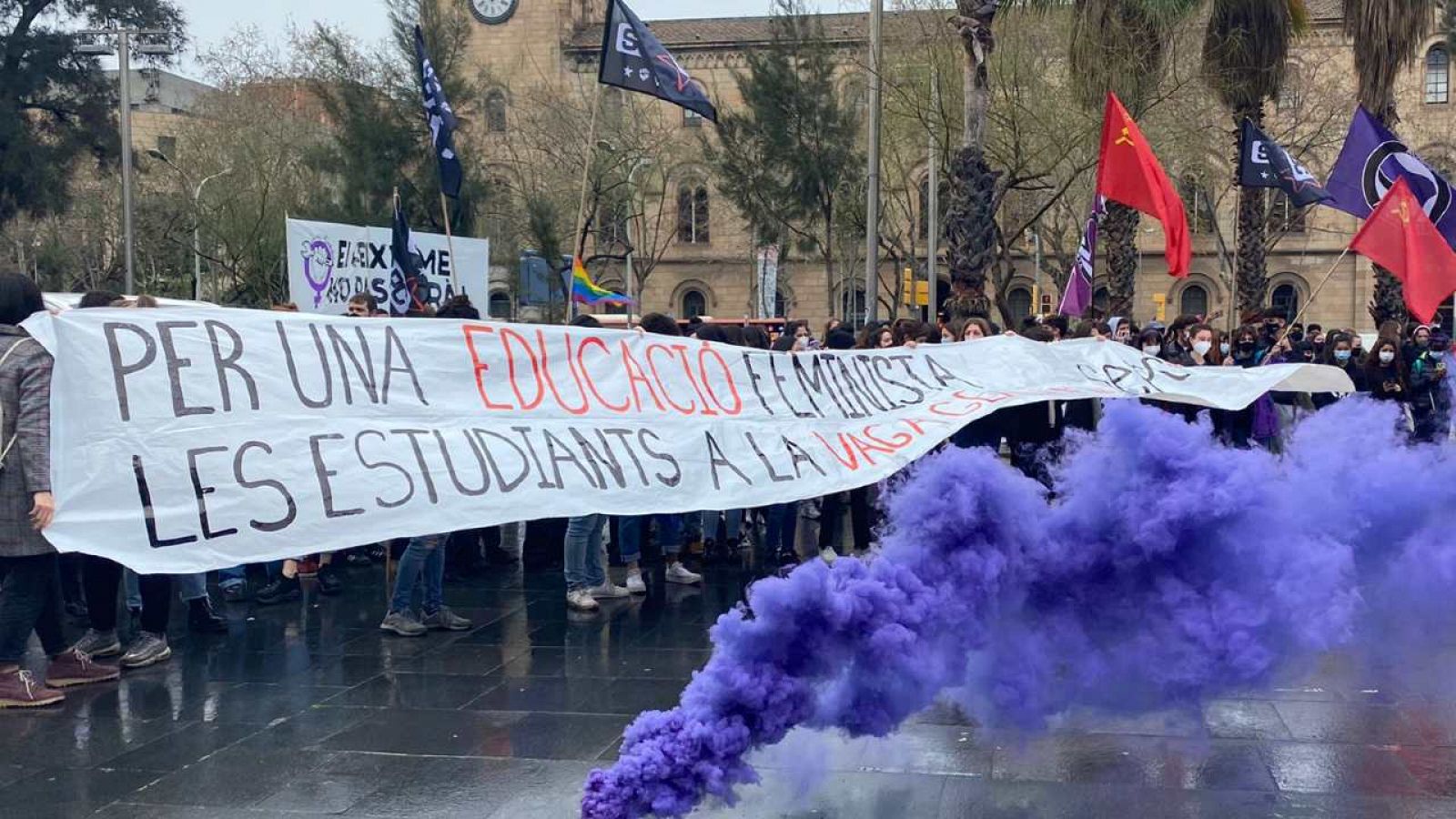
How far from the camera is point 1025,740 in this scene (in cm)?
470

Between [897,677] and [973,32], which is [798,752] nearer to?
[897,677]

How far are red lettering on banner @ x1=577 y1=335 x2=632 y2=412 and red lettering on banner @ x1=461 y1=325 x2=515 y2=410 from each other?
510 mm

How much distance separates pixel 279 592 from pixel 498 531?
5.96 feet

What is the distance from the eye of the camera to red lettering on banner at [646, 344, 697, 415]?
6.93 meters

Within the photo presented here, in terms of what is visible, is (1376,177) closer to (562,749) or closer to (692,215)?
(562,749)

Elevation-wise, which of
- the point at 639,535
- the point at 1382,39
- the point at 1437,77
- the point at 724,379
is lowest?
the point at 639,535

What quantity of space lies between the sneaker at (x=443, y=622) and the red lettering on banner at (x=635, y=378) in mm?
1657

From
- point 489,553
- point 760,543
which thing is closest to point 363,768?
point 489,553

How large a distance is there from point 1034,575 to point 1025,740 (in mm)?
718

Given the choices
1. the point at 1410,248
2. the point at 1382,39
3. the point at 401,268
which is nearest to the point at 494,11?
the point at 1382,39

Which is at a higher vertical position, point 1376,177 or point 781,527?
point 1376,177

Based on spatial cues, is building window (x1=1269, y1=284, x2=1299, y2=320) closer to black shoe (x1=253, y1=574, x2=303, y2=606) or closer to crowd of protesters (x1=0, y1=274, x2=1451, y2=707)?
crowd of protesters (x1=0, y1=274, x2=1451, y2=707)

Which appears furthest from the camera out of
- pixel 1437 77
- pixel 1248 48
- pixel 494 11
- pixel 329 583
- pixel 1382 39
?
pixel 494 11

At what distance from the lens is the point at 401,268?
13156 millimetres
